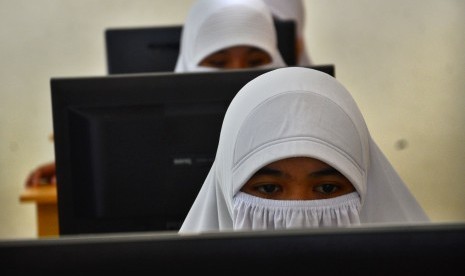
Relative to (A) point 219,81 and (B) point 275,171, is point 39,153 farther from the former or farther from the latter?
(B) point 275,171

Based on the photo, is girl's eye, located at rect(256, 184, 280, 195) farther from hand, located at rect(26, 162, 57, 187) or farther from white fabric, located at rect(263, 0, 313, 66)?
white fabric, located at rect(263, 0, 313, 66)

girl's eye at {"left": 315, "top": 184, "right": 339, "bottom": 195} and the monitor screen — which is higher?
the monitor screen

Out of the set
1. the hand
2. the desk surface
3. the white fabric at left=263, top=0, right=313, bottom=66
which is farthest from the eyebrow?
the white fabric at left=263, top=0, right=313, bottom=66

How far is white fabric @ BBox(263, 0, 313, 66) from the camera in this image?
503cm

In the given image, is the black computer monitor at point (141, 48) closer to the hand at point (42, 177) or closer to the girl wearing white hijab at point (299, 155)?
the hand at point (42, 177)

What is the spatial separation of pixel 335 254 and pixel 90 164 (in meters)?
1.28

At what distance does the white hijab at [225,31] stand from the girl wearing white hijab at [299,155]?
172 centimetres

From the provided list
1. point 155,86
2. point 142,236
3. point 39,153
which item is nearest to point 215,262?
point 142,236

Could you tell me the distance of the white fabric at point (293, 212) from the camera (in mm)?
1737

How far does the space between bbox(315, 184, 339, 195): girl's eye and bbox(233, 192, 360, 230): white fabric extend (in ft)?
0.06

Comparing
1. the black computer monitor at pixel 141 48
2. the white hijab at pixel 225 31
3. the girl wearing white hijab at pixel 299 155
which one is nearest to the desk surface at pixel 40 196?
the black computer monitor at pixel 141 48

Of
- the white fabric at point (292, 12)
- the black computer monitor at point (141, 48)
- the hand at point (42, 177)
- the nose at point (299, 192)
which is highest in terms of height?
the white fabric at point (292, 12)

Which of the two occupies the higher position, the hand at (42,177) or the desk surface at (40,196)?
the hand at (42,177)

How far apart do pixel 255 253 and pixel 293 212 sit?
0.78m
